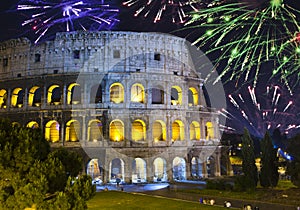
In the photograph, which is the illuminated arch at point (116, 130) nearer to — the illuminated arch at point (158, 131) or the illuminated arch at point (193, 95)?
the illuminated arch at point (158, 131)

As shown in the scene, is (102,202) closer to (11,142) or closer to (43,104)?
(11,142)

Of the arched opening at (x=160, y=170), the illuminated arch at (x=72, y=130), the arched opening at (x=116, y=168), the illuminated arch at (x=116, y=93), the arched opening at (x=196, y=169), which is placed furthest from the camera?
the arched opening at (x=196, y=169)

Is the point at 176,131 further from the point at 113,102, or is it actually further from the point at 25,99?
the point at 25,99

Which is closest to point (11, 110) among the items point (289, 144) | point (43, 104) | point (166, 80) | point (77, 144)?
point (43, 104)

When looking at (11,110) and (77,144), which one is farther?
(11,110)

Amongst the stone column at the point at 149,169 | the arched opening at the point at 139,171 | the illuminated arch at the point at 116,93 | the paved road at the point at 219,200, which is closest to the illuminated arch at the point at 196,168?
the stone column at the point at 149,169
